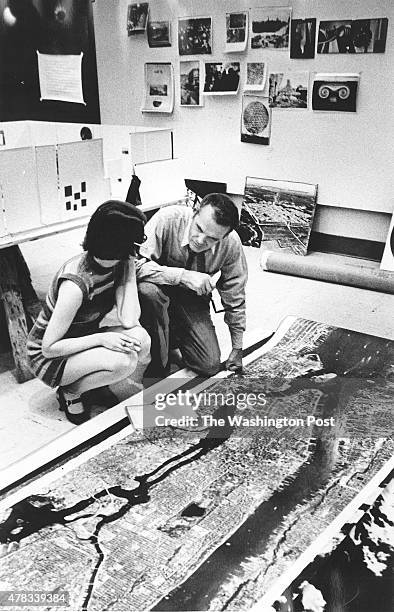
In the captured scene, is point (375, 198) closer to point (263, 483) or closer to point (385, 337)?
point (385, 337)

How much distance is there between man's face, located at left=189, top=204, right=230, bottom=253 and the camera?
1.90 m

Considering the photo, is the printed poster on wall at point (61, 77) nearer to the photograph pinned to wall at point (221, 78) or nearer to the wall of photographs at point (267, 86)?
the wall of photographs at point (267, 86)

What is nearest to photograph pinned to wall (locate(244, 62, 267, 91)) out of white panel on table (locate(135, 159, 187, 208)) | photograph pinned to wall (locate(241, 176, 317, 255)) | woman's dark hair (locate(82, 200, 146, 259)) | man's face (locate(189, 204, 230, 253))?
photograph pinned to wall (locate(241, 176, 317, 255))

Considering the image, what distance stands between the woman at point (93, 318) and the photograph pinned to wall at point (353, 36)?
2.18 metres

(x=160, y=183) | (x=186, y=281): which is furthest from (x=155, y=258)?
(x=160, y=183)

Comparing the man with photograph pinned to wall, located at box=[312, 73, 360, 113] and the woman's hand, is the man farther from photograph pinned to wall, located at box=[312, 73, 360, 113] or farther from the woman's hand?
photograph pinned to wall, located at box=[312, 73, 360, 113]

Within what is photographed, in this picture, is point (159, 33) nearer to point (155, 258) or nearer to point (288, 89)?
point (288, 89)

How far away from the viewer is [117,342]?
1.87 metres

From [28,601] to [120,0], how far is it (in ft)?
12.9

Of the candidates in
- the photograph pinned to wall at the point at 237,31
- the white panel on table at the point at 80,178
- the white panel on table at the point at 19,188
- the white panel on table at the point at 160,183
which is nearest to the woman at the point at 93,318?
the white panel on table at the point at 19,188

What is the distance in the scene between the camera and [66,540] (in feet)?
4.74

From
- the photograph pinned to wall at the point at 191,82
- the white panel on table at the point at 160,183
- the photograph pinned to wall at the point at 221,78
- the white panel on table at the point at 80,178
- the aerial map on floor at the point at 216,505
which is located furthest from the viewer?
the photograph pinned to wall at the point at 191,82

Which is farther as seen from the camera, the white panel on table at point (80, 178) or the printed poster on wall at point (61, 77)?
the printed poster on wall at point (61, 77)

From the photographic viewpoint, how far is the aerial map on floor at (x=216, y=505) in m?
1.33
